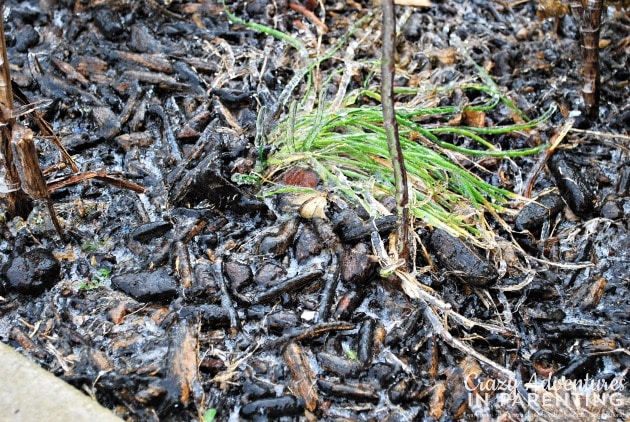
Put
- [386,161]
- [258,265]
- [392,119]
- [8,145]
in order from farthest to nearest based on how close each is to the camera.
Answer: [386,161] → [258,265] → [8,145] → [392,119]

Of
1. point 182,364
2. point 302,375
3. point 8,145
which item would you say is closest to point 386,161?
point 302,375

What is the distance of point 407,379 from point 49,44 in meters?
2.36

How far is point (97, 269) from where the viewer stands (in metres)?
2.32

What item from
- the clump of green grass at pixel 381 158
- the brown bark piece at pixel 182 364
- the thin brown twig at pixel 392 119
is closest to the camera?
the thin brown twig at pixel 392 119

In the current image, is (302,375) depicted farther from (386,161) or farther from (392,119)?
(386,161)

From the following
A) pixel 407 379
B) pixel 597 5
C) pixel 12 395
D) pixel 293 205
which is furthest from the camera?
pixel 597 5

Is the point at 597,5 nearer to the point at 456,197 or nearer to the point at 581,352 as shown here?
the point at 456,197

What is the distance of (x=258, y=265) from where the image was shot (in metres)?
2.34

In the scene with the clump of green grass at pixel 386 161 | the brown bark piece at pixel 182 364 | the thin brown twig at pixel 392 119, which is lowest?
the brown bark piece at pixel 182 364

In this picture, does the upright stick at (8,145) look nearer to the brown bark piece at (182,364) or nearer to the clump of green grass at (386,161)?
the brown bark piece at (182,364)

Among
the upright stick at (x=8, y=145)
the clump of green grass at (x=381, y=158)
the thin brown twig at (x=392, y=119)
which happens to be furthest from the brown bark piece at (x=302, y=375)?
the upright stick at (x=8, y=145)

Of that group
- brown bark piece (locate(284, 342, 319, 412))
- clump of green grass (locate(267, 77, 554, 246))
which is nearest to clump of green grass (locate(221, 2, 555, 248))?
clump of green grass (locate(267, 77, 554, 246))

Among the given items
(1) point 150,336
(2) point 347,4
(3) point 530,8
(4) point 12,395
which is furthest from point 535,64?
(4) point 12,395

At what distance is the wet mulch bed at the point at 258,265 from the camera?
201 centimetres
